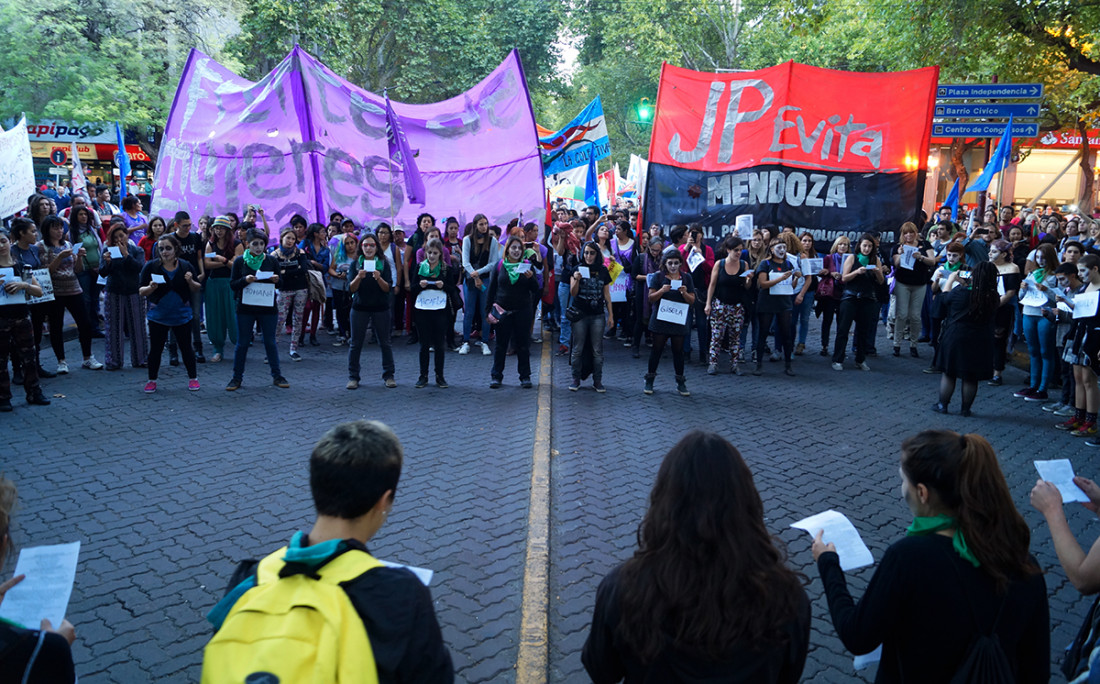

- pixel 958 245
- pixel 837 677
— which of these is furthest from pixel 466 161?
pixel 837 677

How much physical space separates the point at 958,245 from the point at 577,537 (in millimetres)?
8190

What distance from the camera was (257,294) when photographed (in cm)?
946

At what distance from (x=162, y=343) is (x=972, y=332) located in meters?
8.99

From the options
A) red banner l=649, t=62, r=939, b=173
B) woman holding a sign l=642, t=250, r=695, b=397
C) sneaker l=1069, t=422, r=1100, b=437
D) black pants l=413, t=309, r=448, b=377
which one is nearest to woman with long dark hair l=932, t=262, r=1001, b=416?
sneaker l=1069, t=422, r=1100, b=437

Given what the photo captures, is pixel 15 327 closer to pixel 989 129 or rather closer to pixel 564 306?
pixel 564 306

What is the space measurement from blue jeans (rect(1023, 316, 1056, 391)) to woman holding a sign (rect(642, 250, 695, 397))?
4.08 m

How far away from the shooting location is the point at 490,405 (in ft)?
29.9

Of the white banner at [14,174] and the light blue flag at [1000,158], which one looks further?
the light blue flag at [1000,158]

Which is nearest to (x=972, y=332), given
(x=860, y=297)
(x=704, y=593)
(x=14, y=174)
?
(x=860, y=297)

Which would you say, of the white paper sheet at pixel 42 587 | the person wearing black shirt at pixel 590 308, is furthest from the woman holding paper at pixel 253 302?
the white paper sheet at pixel 42 587

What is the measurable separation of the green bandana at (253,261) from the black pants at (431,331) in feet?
6.41

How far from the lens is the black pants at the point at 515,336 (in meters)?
9.86

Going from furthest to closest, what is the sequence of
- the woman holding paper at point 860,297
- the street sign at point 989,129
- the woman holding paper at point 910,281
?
the street sign at point 989,129, the woman holding paper at point 910,281, the woman holding paper at point 860,297

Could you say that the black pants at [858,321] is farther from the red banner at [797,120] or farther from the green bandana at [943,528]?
the green bandana at [943,528]
